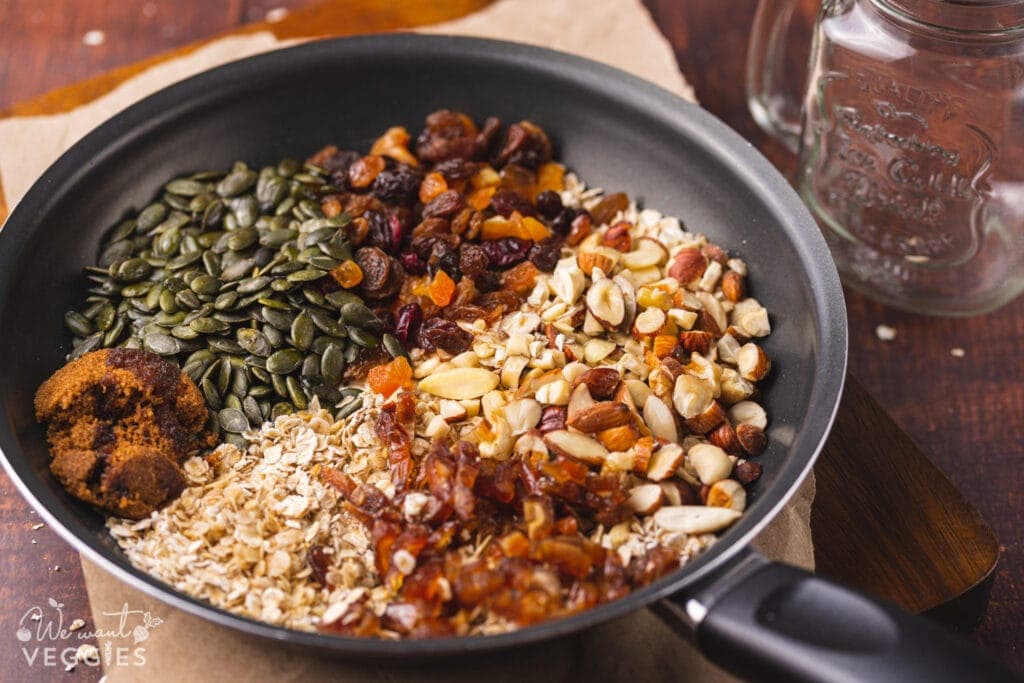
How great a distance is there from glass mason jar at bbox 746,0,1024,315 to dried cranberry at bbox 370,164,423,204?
0.51 meters

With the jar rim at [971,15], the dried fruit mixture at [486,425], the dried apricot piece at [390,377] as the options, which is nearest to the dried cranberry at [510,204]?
the dried fruit mixture at [486,425]

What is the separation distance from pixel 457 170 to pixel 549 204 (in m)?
0.12

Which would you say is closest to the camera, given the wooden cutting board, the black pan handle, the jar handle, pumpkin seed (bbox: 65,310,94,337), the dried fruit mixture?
the black pan handle

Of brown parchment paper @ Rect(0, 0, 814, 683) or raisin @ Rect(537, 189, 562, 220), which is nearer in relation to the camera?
brown parchment paper @ Rect(0, 0, 814, 683)

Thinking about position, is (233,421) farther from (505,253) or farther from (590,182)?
(590,182)

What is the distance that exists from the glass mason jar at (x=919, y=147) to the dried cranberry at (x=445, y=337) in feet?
1.75

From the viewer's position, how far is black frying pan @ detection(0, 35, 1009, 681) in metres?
0.78

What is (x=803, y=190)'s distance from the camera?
1378mm

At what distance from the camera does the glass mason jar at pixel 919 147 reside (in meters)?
1.14

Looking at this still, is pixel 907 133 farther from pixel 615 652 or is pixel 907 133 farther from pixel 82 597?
pixel 82 597

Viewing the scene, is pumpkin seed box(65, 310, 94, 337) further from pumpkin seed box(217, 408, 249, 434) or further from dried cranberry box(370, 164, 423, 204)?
dried cranberry box(370, 164, 423, 204)

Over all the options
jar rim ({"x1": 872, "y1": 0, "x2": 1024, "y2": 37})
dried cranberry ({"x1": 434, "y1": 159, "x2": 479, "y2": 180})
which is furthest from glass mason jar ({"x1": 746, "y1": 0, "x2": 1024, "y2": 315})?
dried cranberry ({"x1": 434, "y1": 159, "x2": 479, "y2": 180})

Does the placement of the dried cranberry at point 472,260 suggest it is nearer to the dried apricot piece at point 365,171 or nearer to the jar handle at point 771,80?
the dried apricot piece at point 365,171

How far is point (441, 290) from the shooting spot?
117cm
